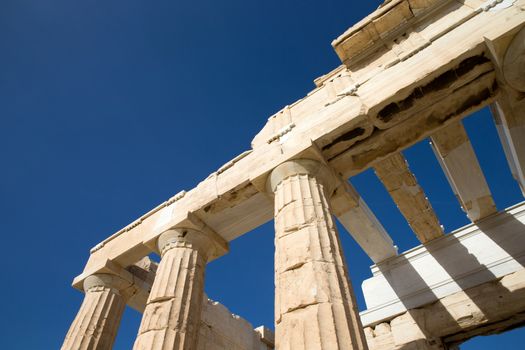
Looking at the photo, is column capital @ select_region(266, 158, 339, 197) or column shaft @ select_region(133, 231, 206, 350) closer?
column shaft @ select_region(133, 231, 206, 350)

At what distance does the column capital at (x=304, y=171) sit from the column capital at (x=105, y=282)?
5.56 metres

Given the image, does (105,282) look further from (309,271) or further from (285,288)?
(309,271)

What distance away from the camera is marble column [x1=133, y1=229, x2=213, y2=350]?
21.1 feet

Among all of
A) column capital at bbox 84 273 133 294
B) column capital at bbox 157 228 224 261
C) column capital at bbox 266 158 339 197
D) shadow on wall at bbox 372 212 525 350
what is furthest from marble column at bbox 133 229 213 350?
shadow on wall at bbox 372 212 525 350

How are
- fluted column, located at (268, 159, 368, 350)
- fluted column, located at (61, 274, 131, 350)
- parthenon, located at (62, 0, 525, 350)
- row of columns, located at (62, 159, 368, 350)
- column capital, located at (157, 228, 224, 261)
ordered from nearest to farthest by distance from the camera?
fluted column, located at (268, 159, 368, 350) < row of columns, located at (62, 159, 368, 350) < parthenon, located at (62, 0, 525, 350) < column capital, located at (157, 228, 224, 261) < fluted column, located at (61, 274, 131, 350)

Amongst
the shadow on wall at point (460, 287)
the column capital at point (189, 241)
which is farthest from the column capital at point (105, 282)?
the shadow on wall at point (460, 287)

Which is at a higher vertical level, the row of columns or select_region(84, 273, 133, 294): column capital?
select_region(84, 273, 133, 294): column capital

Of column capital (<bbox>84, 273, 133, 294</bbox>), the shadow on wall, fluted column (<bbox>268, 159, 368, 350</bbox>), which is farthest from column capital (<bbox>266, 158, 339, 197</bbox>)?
column capital (<bbox>84, 273, 133, 294</bbox>)

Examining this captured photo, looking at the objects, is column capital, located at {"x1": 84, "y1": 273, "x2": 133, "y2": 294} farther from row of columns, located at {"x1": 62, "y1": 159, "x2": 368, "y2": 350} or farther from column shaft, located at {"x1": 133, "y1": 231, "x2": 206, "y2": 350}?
column shaft, located at {"x1": 133, "y1": 231, "x2": 206, "y2": 350}

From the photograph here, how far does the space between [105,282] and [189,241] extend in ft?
10.1

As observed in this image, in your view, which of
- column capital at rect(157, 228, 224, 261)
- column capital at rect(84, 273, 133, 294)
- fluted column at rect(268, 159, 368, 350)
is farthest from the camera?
column capital at rect(84, 273, 133, 294)

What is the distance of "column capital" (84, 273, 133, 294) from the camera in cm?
927

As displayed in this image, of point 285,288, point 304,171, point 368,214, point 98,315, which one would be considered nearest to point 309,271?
point 285,288

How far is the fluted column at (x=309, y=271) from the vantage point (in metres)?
4.13
